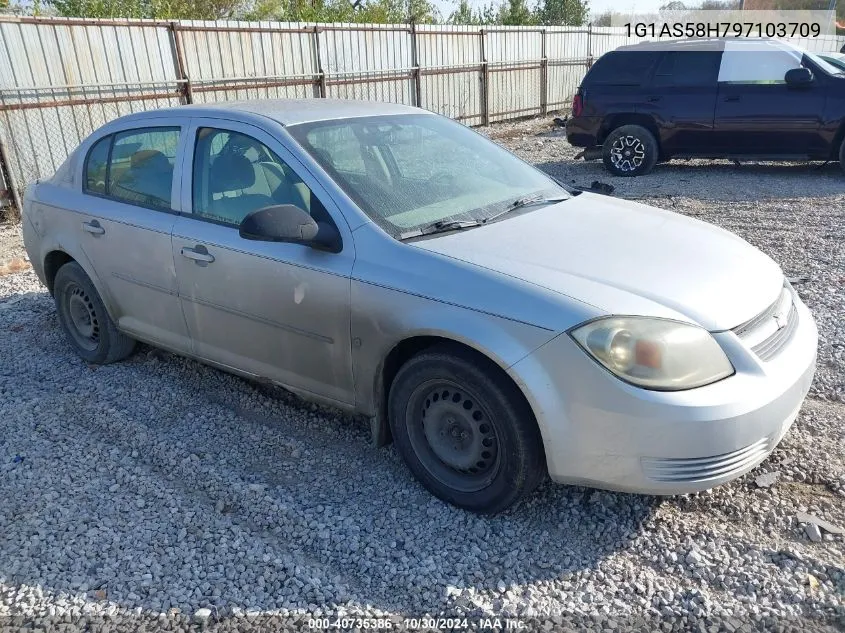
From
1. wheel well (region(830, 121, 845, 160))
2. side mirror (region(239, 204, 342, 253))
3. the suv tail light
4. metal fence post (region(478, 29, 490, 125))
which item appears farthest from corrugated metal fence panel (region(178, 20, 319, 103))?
side mirror (region(239, 204, 342, 253))

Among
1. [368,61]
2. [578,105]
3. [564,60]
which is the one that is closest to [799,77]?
[578,105]

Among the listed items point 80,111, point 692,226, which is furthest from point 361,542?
point 80,111

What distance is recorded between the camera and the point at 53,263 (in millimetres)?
4902

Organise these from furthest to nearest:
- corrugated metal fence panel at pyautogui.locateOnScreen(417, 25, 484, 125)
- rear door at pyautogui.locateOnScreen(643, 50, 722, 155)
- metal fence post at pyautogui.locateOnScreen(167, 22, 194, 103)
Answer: corrugated metal fence panel at pyautogui.locateOnScreen(417, 25, 484, 125)
metal fence post at pyautogui.locateOnScreen(167, 22, 194, 103)
rear door at pyautogui.locateOnScreen(643, 50, 722, 155)

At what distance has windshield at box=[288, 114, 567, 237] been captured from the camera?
3314mm

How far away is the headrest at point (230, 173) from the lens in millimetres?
3631

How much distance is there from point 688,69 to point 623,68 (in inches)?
38.1

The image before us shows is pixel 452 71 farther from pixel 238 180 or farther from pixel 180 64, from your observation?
pixel 238 180

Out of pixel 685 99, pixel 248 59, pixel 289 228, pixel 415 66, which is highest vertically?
pixel 248 59

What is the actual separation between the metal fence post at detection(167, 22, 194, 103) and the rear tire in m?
7.06

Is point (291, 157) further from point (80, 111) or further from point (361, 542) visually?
point (80, 111)

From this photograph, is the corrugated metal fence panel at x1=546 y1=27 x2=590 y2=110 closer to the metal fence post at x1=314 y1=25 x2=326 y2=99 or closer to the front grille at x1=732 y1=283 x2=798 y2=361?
the metal fence post at x1=314 y1=25 x2=326 y2=99

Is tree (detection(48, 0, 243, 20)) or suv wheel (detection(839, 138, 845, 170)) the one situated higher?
tree (detection(48, 0, 243, 20))

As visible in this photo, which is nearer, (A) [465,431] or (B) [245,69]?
(A) [465,431]
